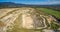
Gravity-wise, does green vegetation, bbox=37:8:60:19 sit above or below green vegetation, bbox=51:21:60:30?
above

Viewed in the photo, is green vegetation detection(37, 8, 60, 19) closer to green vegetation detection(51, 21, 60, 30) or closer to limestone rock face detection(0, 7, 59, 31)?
limestone rock face detection(0, 7, 59, 31)

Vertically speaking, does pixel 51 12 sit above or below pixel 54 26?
above

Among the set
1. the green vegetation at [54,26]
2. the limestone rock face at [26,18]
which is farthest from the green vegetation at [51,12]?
the green vegetation at [54,26]

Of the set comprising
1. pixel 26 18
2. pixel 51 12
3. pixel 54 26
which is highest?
pixel 51 12

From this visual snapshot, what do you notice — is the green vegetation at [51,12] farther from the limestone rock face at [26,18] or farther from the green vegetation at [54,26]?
the green vegetation at [54,26]

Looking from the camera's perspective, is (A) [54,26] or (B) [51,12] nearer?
(A) [54,26]

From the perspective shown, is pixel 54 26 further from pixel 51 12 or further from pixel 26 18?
pixel 26 18

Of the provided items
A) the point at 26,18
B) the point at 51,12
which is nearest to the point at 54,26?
the point at 51,12

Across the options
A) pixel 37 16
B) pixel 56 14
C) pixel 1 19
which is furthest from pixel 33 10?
pixel 1 19

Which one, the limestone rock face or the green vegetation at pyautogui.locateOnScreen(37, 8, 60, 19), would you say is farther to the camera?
the green vegetation at pyautogui.locateOnScreen(37, 8, 60, 19)

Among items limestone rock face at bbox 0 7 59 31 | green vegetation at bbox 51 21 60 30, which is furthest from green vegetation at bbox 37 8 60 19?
green vegetation at bbox 51 21 60 30
